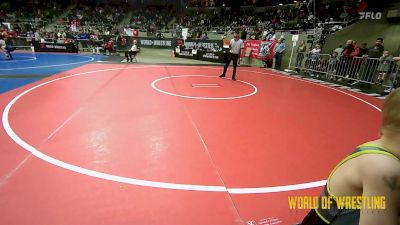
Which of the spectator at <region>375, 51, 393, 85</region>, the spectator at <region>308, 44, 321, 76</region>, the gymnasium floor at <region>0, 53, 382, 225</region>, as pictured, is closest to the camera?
the gymnasium floor at <region>0, 53, 382, 225</region>

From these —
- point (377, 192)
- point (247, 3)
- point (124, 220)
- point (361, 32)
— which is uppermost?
point (247, 3)

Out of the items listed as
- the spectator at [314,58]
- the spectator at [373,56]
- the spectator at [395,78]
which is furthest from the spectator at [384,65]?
the spectator at [314,58]

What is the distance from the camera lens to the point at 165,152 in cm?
388

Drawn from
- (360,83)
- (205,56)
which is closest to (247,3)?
(205,56)

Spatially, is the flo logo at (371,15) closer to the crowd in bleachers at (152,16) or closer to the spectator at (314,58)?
the crowd in bleachers at (152,16)

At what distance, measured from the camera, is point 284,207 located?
109 inches

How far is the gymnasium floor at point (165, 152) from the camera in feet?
8.78

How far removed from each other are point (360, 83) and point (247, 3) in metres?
26.5

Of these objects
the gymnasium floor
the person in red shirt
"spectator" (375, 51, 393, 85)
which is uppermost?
"spectator" (375, 51, 393, 85)

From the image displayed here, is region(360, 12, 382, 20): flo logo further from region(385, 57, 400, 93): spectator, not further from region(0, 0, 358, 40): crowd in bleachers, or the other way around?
region(385, 57, 400, 93): spectator

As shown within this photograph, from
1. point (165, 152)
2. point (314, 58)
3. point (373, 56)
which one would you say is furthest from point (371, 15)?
point (165, 152)

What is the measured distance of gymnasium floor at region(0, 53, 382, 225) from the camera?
2676 millimetres

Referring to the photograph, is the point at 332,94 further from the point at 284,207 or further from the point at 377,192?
the point at 377,192

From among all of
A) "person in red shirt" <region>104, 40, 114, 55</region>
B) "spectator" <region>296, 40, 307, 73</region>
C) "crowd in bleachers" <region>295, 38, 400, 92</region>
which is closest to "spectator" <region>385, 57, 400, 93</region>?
"crowd in bleachers" <region>295, 38, 400, 92</region>
